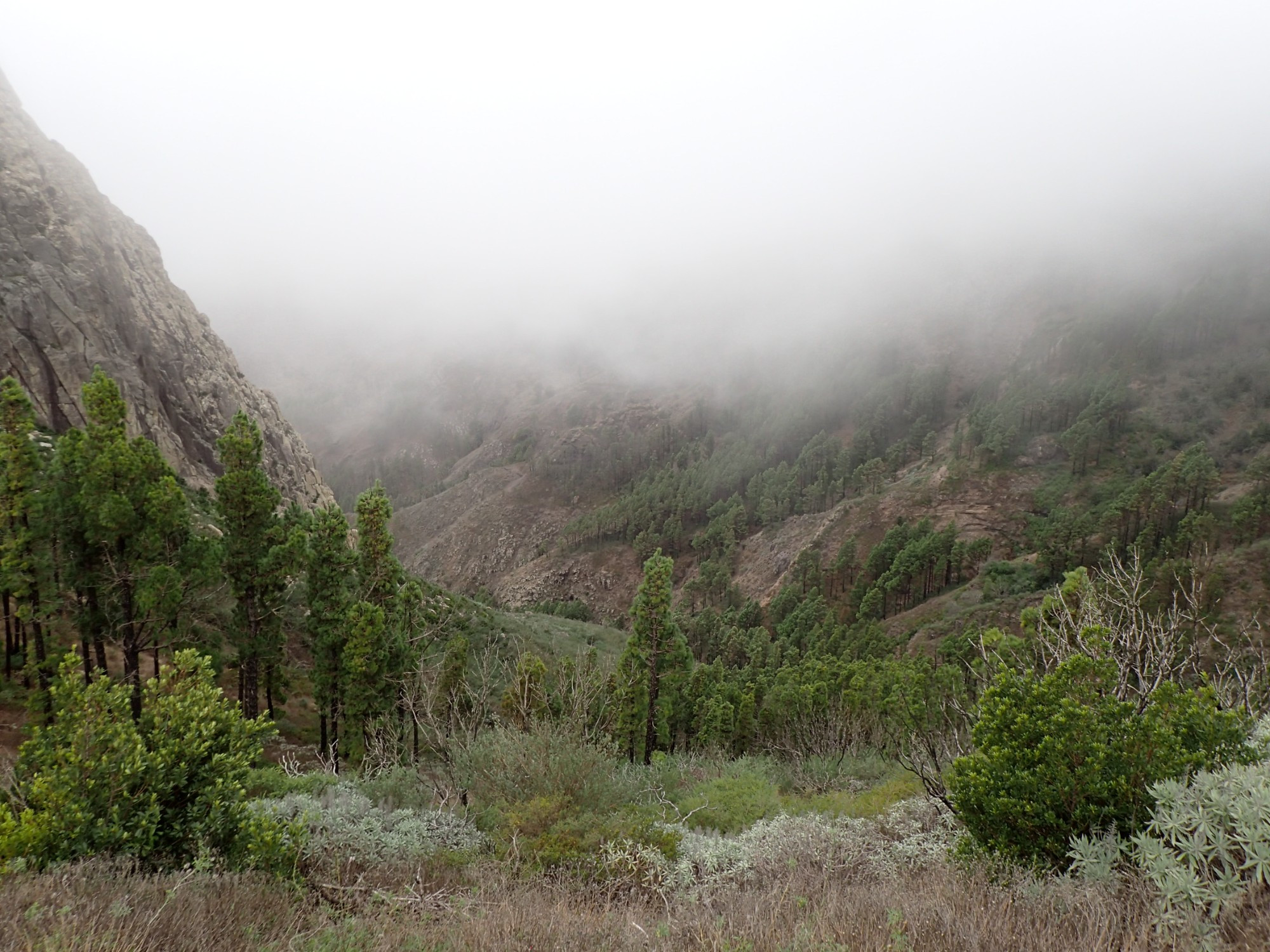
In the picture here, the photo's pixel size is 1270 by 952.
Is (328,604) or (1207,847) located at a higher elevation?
(1207,847)

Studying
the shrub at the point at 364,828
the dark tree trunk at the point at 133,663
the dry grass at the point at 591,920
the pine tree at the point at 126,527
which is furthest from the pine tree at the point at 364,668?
the dry grass at the point at 591,920

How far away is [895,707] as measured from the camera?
33.7 metres

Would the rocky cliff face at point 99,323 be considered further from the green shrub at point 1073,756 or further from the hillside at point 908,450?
the hillside at point 908,450

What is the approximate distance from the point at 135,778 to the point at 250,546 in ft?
49.5

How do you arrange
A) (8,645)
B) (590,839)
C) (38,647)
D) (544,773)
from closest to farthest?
(590,839) → (544,773) → (38,647) → (8,645)

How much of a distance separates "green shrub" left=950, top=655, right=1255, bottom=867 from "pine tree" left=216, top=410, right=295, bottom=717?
19843 millimetres

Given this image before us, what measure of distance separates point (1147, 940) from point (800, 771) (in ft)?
60.3

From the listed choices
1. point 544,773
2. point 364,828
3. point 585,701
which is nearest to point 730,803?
point 585,701

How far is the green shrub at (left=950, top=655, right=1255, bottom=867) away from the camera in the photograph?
6121 mm

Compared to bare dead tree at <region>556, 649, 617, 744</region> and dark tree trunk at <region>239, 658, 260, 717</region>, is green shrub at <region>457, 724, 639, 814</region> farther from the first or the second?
dark tree trunk at <region>239, 658, 260, 717</region>

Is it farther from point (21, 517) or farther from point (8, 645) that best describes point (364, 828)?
point (8, 645)

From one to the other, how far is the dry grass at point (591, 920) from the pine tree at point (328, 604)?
15.0 m

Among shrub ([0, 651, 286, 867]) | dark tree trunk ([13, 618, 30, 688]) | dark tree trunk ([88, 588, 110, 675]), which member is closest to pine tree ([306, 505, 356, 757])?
dark tree trunk ([88, 588, 110, 675])

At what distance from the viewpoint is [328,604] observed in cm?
2083
